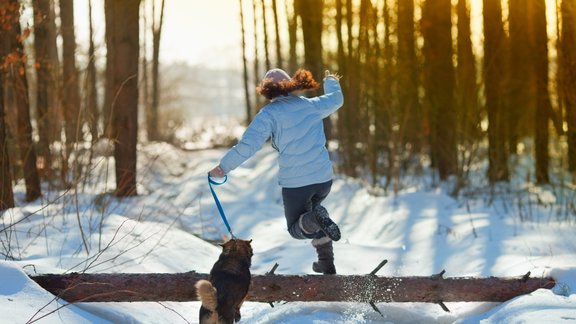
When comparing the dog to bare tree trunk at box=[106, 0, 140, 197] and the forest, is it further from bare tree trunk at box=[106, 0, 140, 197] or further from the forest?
bare tree trunk at box=[106, 0, 140, 197]

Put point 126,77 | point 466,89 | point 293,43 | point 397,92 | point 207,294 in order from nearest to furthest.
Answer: point 207,294 → point 126,77 → point 466,89 → point 397,92 → point 293,43

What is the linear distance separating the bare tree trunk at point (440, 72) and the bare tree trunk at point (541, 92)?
1.71m

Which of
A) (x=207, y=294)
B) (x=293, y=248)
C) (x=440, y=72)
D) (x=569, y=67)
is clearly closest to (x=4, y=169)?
(x=293, y=248)

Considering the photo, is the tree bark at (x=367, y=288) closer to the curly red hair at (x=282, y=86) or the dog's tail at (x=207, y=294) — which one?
the dog's tail at (x=207, y=294)

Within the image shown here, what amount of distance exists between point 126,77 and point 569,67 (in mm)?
6628

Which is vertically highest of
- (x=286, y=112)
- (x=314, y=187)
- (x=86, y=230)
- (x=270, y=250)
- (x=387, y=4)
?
(x=387, y=4)

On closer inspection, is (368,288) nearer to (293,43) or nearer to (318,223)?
(318,223)

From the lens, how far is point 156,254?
6.80 metres

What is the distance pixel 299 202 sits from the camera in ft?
19.7

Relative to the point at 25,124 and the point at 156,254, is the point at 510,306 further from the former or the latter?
the point at 25,124

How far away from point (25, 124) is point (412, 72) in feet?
33.0

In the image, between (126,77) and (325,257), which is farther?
(126,77)

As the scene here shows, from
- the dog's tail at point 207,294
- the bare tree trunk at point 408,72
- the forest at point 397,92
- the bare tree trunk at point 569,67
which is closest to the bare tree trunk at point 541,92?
the forest at point 397,92

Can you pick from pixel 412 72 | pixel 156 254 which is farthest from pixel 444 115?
pixel 156 254
